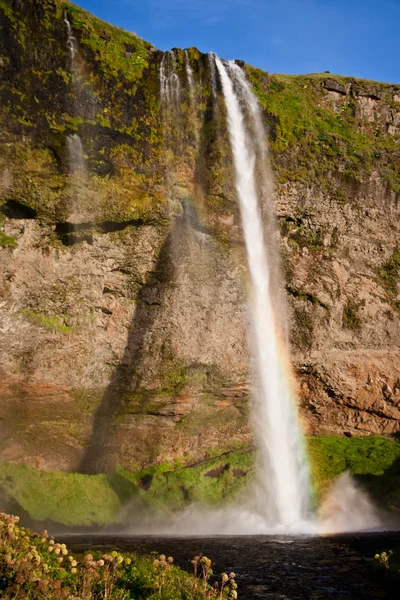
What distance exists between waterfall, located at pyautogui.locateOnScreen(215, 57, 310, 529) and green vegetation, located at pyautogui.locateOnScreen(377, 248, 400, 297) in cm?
507

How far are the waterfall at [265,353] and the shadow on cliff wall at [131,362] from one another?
10.4ft

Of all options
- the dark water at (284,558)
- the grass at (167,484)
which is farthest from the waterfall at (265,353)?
the dark water at (284,558)

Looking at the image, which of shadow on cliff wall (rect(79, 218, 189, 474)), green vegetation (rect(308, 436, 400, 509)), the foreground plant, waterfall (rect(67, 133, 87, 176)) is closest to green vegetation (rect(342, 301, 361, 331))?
green vegetation (rect(308, 436, 400, 509))

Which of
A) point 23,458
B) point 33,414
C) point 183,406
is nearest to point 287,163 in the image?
point 183,406

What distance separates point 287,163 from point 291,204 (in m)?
1.85

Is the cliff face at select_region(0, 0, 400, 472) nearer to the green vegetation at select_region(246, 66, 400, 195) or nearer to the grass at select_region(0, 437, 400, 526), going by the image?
the green vegetation at select_region(246, 66, 400, 195)

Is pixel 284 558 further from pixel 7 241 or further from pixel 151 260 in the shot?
pixel 7 241

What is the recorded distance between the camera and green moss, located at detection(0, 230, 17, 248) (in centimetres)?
1644

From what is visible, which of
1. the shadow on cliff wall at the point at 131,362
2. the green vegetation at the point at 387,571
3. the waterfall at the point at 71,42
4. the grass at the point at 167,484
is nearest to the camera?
the green vegetation at the point at 387,571

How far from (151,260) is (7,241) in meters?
5.02

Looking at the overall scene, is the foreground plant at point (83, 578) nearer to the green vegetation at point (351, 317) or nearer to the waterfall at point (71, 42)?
the green vegetation at point (351, 317)

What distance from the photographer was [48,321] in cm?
1709

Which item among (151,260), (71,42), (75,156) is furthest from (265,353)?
(71,42)

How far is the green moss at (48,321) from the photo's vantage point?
1677cm
